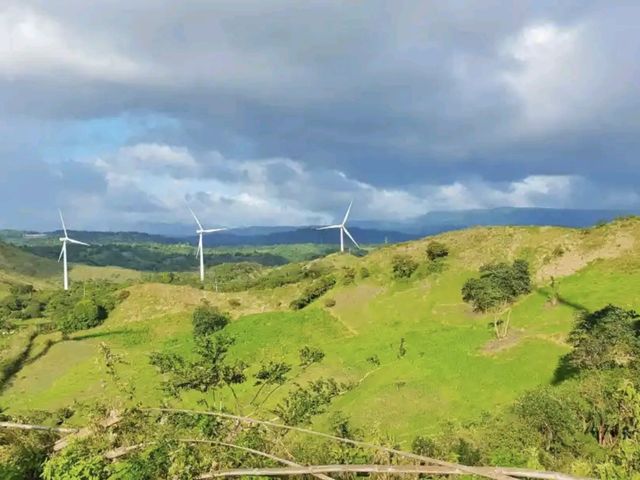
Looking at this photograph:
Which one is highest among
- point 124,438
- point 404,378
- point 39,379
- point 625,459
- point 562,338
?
point 124,438

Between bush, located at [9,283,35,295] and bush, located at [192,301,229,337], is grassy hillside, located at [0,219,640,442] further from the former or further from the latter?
bush, located at [9,283,35,295]

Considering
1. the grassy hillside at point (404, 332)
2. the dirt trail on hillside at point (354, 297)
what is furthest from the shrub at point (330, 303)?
the grassy hillside at point (404, 332)

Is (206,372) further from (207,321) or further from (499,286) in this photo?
(207,321)

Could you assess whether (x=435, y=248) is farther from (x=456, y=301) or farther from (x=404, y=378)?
(x=404, y=378)

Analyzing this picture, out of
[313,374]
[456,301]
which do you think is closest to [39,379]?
[313,374]

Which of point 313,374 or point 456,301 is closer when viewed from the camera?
point 313,374

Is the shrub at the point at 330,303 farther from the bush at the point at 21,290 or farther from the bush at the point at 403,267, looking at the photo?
the bush at the point at 21,290

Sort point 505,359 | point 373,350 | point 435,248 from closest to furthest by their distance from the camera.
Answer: point 505,359 → point 373,350 → point 435,248

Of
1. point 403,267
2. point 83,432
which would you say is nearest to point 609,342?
point 83,432
